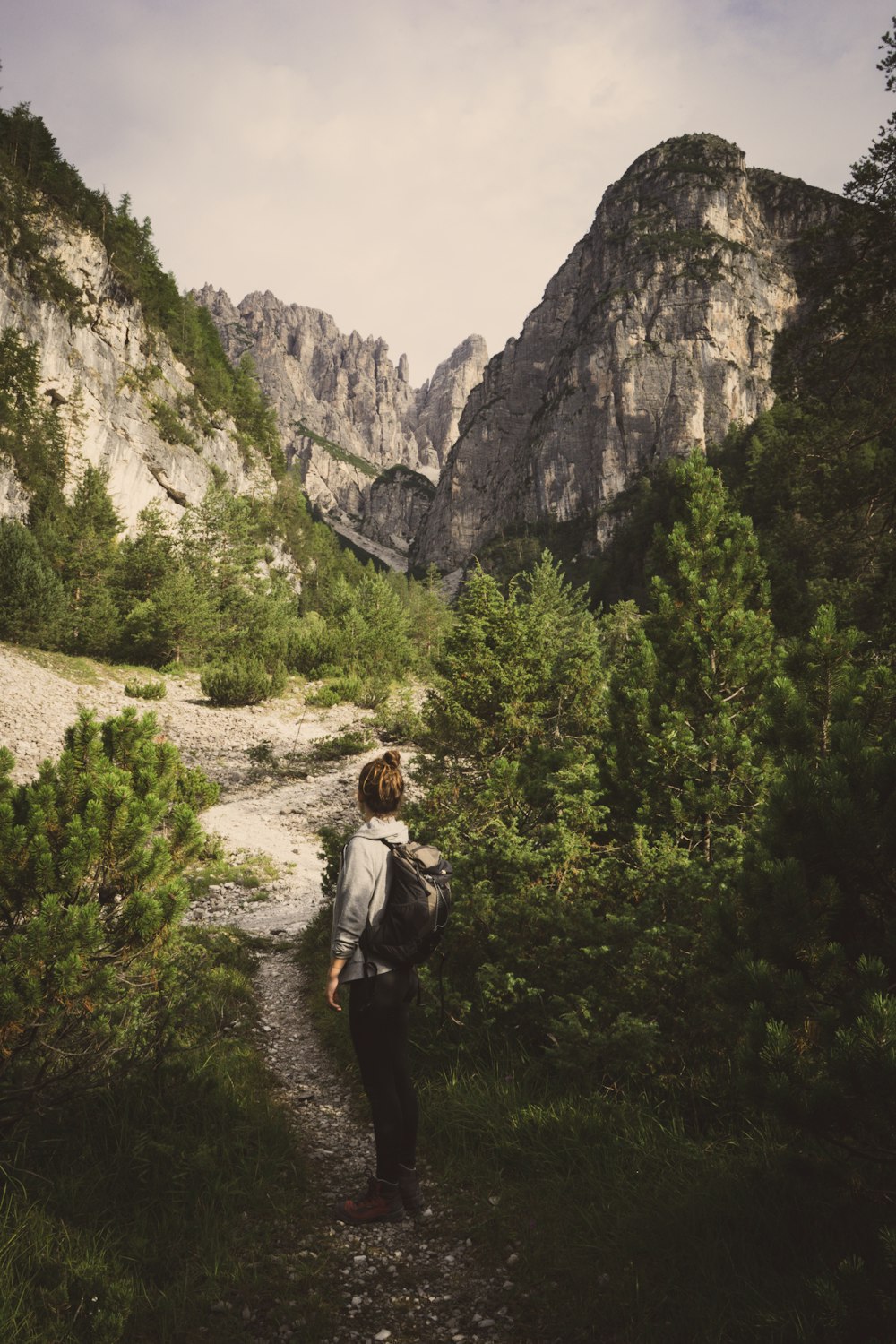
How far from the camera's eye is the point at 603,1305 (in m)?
2.51

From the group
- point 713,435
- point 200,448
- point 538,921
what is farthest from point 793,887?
point 713,435

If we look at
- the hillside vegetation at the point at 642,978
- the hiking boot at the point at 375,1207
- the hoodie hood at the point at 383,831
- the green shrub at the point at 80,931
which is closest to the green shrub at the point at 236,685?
the hillside vegetation at the point at 642,978

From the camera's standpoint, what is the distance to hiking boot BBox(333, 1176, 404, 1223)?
329cm

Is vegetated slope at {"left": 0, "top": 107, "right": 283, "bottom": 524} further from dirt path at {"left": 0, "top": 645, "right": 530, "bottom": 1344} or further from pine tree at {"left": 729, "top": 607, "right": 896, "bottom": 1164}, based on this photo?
pine tree at {"left": 729, "top": 607, "right": 896, "bottom": 1164}

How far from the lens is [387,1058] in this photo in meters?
3.38

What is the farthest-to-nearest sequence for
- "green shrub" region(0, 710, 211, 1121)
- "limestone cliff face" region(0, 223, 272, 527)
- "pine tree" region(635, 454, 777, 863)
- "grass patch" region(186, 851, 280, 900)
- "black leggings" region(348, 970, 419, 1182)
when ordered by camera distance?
"limestone cliff face" region(0, 223, 272, 527)
"grass patch" region(186, 851, 280, 900)
"pine tree" region(635, 454, 777, 863)
"black leggings" region(348, 970, 419, 1182)
"green shrub" region(0, 710, 211, 1121)

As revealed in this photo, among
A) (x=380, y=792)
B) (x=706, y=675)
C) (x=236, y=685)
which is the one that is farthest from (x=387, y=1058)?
(x=236, y=685)

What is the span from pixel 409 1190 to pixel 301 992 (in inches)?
176

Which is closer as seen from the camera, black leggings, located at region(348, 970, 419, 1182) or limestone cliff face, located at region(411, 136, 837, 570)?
black leggings, located at region(348, 970, 419, 1182)

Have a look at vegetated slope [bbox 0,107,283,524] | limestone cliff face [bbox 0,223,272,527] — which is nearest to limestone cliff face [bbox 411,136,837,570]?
vegetated slope [bbox 0,107,283,524]

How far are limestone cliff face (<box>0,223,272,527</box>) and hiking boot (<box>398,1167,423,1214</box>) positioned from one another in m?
46.2

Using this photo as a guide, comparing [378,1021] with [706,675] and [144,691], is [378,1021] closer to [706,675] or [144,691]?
[706,675]

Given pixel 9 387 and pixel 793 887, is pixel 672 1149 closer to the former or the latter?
pixel 793 887

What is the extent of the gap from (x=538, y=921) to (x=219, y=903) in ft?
29.7
